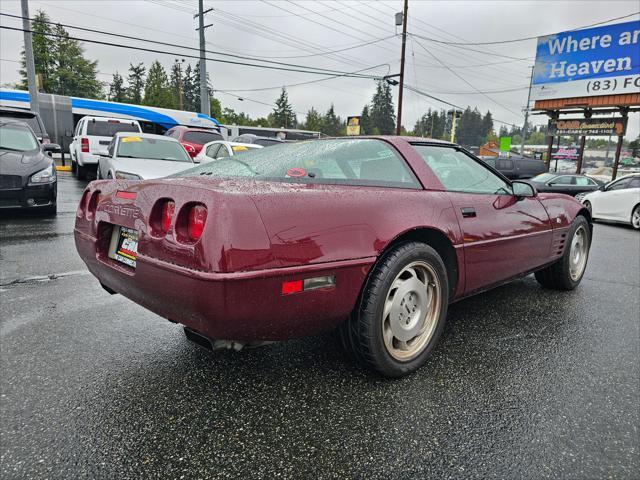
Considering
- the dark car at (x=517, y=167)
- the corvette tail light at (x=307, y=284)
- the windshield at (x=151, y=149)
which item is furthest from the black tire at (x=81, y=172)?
the dark car at (x=517, y=167)

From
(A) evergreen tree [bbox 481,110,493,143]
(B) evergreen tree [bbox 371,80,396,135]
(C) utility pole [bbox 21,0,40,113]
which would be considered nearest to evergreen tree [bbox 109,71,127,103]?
(B) evergreen tree [bbox 371,80,396,135]

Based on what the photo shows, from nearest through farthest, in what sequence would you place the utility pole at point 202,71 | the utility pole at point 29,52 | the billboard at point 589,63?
the utility pole at point 29,52 < the billboard at point 589,63 < the utility pole at point 202,71

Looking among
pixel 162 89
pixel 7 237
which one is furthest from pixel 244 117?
pixel 7 237

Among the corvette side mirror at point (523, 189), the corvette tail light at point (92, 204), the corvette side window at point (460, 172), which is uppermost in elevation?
the corvette side window at point (460, 172)

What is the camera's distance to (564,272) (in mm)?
3906

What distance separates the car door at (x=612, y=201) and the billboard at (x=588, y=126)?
12.2 meters

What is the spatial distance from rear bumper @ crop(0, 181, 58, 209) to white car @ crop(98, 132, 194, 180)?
3.10 feet

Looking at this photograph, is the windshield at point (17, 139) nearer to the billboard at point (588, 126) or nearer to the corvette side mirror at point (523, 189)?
the corvette side mirror at point (523, 189)

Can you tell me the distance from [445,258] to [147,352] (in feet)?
6.22

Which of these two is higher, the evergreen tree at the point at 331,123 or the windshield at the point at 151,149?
the evergreen tree at the point at 331,123

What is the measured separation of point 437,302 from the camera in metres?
2.46

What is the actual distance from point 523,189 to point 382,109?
3891 inches

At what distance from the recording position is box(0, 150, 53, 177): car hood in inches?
236

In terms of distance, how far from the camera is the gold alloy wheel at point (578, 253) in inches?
159
